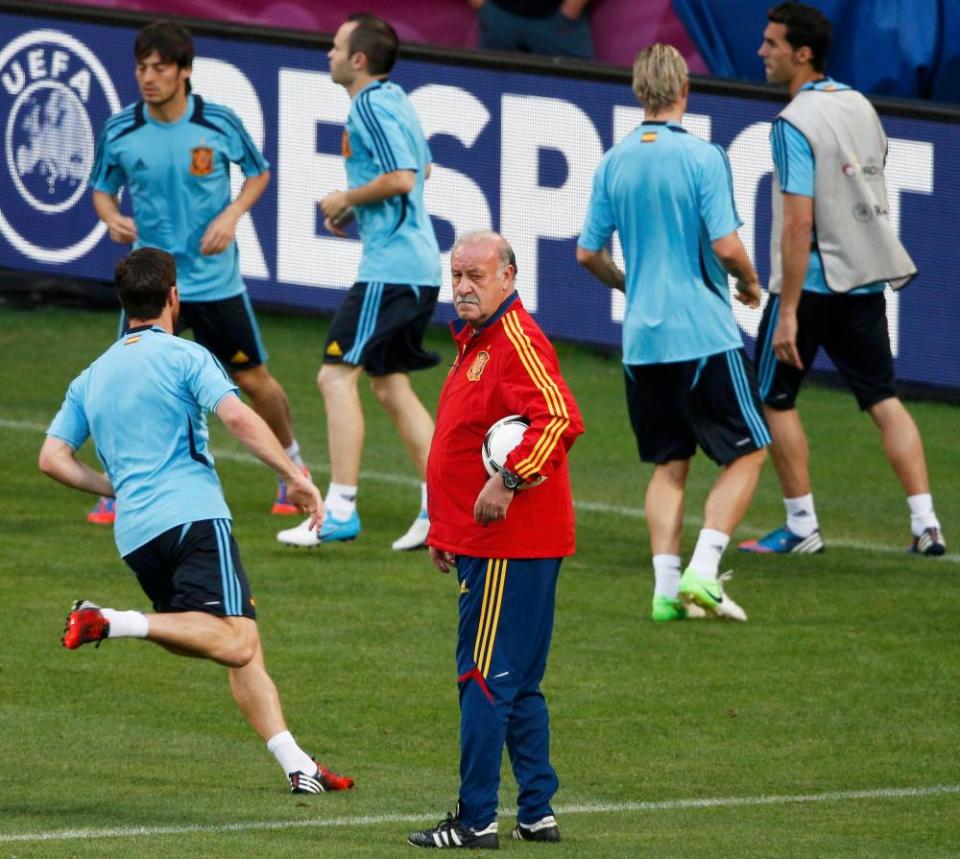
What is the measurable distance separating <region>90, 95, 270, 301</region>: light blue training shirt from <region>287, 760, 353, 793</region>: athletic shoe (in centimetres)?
484

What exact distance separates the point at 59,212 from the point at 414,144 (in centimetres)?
Answer: 657

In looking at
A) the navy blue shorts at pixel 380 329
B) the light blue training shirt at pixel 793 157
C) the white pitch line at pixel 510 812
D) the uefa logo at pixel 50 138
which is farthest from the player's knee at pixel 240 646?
the uefa logo at pixel 50 138

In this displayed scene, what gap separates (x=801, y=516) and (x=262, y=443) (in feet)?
15.9

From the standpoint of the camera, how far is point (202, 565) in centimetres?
734

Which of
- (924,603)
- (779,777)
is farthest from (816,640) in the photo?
(779,777)

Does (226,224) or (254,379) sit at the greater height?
(226,224)

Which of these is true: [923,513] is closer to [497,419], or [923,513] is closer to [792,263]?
[792,263]

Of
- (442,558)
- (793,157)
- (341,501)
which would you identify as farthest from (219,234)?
(442,558)

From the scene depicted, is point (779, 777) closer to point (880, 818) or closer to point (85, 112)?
point (880, 818)

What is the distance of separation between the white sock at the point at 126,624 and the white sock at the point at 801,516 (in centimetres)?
503

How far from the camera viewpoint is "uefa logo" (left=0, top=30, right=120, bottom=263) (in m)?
17.4

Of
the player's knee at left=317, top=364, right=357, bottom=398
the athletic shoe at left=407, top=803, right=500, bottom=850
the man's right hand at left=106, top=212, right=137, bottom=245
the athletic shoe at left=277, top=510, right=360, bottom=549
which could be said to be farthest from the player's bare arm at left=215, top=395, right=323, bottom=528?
the man's right hand at left=106, top=212, right=137, bottom=245

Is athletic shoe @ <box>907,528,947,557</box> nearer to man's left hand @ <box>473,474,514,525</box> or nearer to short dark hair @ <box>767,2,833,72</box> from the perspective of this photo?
short dark hair @ <box>767,2,833,72</box>

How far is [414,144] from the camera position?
38.0 feet
